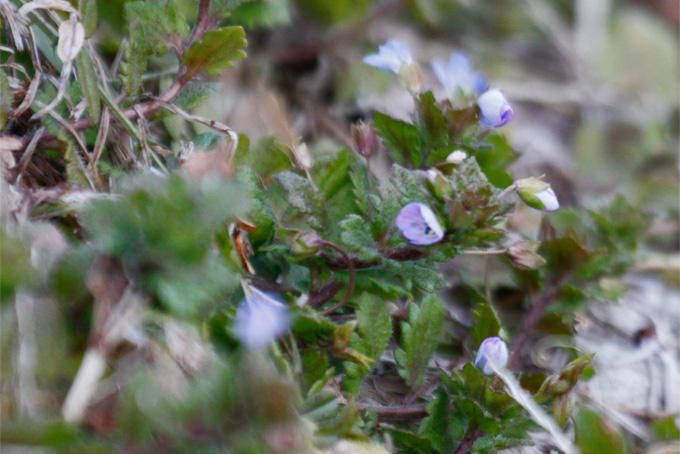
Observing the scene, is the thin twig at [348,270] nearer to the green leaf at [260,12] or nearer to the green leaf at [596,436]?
the green leaf at [596,436]

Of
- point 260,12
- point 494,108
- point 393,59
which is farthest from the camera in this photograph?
point 260,12

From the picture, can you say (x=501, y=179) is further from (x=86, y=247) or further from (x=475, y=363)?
(x=86, y=247)

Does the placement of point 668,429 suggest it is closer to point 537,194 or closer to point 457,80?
point 537,194

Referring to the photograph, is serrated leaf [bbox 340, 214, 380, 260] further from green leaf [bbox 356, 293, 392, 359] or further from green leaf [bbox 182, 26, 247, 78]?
green leaf [bbox 182, 26, 247, 78]

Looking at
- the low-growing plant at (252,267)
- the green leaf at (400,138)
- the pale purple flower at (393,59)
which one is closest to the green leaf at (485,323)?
the low-growing plant at (252,267)

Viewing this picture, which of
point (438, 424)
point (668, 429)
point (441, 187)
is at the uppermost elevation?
point (441, 187)

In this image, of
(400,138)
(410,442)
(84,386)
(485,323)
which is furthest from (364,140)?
(84,386)

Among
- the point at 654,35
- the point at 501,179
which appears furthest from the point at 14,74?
the point at 654,35

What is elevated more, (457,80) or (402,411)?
(457,80)
